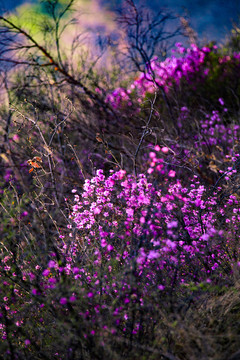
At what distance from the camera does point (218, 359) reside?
2.11m

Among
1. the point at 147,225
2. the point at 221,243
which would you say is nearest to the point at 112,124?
the point at 221,243

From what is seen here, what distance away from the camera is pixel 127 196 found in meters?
4.03

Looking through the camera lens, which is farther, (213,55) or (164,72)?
(213,55)

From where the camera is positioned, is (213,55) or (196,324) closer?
(196,324)

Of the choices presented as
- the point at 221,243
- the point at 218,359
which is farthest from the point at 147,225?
the point at 221,243

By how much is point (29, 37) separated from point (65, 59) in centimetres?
124

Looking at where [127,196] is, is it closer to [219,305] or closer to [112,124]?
[219,305]

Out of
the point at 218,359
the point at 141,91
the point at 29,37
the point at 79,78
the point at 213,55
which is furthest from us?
the point at 213,55

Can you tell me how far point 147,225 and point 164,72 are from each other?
364 inches

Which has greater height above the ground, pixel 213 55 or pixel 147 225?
pixel 213 55

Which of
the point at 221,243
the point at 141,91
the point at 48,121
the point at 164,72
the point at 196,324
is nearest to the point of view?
the point at 196,324

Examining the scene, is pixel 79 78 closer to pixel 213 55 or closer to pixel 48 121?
pixel 48 121

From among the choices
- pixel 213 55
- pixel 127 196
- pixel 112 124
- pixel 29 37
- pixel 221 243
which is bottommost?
pixel 221 243

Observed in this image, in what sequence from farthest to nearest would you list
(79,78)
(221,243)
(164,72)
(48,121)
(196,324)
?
(164,72) → (79,78) → (48,121) → (221,243) → (196,324)
